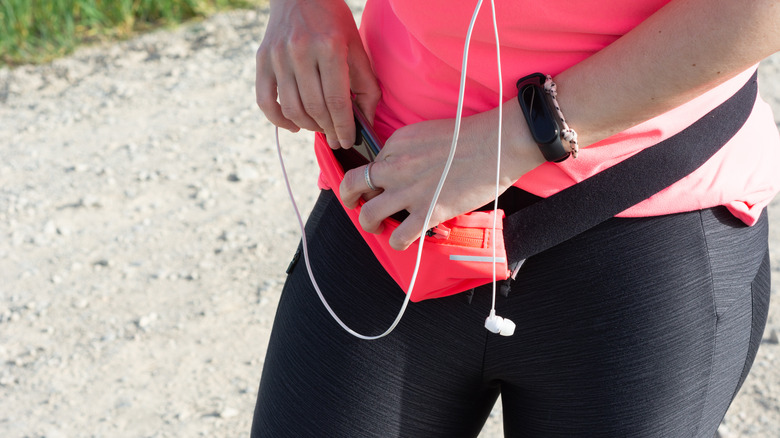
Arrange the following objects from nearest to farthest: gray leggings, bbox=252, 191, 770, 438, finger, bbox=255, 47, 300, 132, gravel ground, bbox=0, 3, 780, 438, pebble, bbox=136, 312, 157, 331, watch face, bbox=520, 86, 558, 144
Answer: watch face, bbox=520, 86, 558, 144 < gray leggings, bbox=252, 191, 770, 438 < finger, bbox=255, 47, 300, 132 < gravel ground, bbox=0, 3, 780, 438 < pebble, bbox=136, 312, 157, 331

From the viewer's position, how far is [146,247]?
9.27 feet

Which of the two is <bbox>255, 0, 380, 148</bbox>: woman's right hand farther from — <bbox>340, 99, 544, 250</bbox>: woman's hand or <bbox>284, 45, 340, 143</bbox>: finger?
<bbox>340, 99, 544, 250</bbox>: woman's hand

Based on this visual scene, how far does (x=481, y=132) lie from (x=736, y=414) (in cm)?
168

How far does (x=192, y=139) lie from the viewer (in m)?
3.44

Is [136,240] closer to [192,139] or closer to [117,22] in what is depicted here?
[192,139]

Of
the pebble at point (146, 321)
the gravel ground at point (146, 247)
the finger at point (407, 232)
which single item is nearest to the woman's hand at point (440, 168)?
the finger at point (407, 232)

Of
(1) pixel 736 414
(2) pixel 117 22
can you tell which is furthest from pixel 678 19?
(2) pixel 117 22

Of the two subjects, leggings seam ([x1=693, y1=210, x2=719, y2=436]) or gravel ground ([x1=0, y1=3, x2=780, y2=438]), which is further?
gravel ground ([x1=0, y1=3, x2=780, y2=438])

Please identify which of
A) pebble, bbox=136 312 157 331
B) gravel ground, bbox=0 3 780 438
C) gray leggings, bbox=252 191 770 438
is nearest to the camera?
gray leggings, bbox=252 191 770 438

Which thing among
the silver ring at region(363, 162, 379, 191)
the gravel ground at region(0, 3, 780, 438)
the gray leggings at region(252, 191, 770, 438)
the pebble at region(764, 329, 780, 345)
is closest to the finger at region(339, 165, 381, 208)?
the silver ring at region(363, 162, 379, 191)

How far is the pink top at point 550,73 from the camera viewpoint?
0.80 m

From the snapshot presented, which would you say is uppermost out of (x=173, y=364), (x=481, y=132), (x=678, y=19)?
(x=678, y=19)

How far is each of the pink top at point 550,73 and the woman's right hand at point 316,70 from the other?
1.5 inches

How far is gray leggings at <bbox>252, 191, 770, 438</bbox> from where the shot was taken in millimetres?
887
